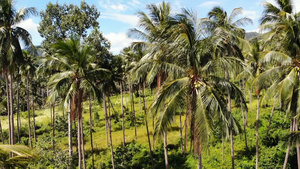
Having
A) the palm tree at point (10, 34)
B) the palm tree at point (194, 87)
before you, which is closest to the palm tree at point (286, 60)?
the palm tree at point (194, 87)

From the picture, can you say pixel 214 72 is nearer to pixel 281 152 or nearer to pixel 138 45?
pixel 138 45

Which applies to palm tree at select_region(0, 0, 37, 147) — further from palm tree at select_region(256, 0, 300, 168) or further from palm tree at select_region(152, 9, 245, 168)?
palm tree at select_region(256, 0, 300, 168)

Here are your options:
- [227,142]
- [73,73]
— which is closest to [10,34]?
[73,73]

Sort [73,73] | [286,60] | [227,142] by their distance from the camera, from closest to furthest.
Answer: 1. [286,60]
2. [73,73]
3. [227,142]

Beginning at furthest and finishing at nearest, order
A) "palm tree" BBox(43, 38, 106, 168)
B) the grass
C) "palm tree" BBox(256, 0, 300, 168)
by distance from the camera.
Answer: the grass
"palm tree" BBox(43, 38, 106, 168)
"palm tree" BBox(256, 0, 300, 168)

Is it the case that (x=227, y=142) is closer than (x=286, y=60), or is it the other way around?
(x=286, y=60)

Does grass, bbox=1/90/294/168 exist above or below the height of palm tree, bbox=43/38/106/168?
below

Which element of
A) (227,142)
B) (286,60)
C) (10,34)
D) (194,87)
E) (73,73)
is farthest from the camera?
(227,142)

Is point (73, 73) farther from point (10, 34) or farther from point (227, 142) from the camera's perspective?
point (227, 142)

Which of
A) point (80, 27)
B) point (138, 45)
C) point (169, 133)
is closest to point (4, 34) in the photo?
point (138, 45)

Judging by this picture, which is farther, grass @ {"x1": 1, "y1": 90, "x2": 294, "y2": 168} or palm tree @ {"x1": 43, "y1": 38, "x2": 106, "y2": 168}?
grass @ {"x1": 1, "y1": 90, "x2": 294, "y2": 168}

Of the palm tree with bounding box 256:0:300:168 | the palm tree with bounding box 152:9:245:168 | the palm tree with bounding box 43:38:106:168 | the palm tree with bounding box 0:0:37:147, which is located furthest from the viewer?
the palm tree with bounding box 0:0:37:147

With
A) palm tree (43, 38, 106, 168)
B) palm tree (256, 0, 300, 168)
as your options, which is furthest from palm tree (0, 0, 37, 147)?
palm tree (256, 0, 300, 168)

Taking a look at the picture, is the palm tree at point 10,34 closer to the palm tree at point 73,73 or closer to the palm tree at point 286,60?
the palm tree at point 73,73
